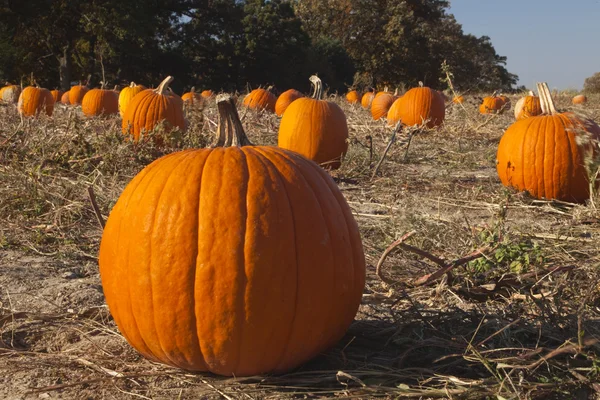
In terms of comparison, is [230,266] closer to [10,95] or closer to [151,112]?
[151,112]

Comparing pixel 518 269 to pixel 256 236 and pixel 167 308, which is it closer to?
pixel 256 236

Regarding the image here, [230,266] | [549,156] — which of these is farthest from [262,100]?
[230,266]

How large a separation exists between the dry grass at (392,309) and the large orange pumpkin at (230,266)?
0.47 feet

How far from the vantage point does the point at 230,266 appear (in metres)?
1.90

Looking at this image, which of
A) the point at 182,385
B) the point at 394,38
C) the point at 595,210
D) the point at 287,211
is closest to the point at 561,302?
the point at 287,211

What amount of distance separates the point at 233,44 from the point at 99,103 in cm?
2145

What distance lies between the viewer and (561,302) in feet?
7.70

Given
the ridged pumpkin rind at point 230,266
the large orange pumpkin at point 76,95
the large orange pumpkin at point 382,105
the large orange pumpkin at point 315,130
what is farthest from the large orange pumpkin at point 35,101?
the ridged pumpkin rind at point 230,266

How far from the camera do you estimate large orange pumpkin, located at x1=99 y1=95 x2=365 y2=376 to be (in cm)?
191

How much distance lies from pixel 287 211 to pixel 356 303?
1.39ft

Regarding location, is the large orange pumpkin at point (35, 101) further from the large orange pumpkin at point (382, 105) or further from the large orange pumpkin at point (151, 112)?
the large orange pumpkin at point (382, 105)

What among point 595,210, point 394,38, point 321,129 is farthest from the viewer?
point 394,38

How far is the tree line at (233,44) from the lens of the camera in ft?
86.6

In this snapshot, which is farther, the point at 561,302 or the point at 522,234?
the point at 522,234
